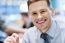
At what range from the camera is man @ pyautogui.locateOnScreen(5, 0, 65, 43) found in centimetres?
92

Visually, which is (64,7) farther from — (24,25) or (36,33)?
(36,33)

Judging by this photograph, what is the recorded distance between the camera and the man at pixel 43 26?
0.92 metres

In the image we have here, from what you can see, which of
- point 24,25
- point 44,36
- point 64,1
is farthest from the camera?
point 24,25

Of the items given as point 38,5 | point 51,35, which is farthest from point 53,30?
point 38,5

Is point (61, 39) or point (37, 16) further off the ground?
point (37, 16)

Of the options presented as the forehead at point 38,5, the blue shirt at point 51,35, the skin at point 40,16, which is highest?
the forehead at point 38,5

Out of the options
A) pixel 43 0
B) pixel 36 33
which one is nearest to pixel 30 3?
pixel 43 0

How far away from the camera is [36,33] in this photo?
3.23 feet

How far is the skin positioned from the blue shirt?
0.03m

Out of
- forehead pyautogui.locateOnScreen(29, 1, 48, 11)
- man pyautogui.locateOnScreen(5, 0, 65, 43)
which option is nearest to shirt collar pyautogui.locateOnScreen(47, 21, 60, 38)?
man pyautogui.locateOnScreen(5, 0, 65, 43)

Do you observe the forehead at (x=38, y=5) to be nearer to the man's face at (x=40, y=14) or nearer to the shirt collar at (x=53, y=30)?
the man's face at (x=40, y=14)

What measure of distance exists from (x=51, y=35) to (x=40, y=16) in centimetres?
12

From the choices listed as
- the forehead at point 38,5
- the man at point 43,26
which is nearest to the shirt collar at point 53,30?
the man at point 43,26

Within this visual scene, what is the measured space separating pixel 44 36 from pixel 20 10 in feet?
4.48
